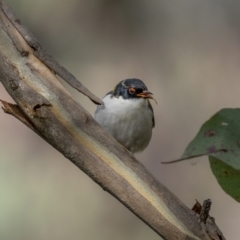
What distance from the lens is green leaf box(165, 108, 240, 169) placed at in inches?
36.6

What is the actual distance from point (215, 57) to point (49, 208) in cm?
207

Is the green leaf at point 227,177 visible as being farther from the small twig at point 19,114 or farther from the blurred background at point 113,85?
the blurred background at point 113,85

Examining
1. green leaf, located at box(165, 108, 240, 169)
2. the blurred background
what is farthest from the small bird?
green leaf, located at box(165, 108, 240, 169)

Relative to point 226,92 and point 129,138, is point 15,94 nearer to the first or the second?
point 129,138

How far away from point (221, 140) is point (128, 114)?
1.80 metres

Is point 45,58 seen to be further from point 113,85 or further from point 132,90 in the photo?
point 113,85

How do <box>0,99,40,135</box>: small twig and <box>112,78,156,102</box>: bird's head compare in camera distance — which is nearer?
<box>0,99,40,135</box>: small twig

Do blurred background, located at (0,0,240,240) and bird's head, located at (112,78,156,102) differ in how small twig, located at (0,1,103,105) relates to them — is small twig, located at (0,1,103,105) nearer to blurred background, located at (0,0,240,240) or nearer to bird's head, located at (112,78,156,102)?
bird's head, located at (112,78,156,102)

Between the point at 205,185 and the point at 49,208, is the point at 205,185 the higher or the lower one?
the higher one

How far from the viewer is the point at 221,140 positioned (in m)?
0.98

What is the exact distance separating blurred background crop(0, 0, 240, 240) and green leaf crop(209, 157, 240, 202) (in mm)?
2905

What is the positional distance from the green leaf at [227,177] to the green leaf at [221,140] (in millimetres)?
175

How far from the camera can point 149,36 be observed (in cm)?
519

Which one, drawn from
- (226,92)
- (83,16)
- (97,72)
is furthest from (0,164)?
(226,92)
